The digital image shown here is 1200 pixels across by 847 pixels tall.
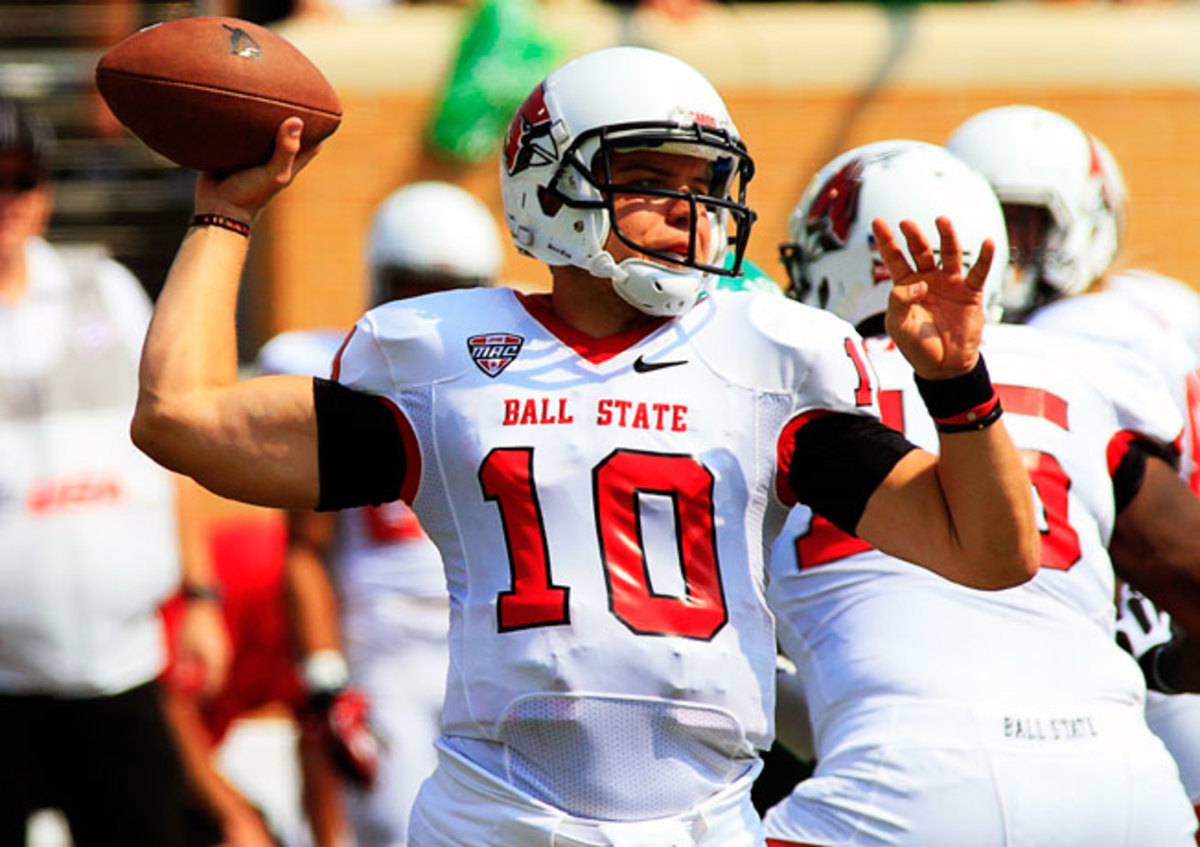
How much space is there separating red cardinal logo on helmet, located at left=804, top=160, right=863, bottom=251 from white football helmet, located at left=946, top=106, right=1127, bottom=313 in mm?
812

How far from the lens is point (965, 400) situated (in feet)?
9.85

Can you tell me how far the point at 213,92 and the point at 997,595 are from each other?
58.8 inches

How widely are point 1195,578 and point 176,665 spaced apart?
307 cm

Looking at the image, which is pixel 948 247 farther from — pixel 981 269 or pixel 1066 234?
pixel 1066 234

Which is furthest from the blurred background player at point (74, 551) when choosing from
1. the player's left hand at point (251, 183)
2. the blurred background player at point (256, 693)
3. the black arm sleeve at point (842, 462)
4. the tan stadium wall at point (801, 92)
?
the tan stadium wall at point (801, 92)

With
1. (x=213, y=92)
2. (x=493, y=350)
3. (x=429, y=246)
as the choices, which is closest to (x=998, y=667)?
(x=493, y=350)

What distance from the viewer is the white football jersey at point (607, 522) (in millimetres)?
3092

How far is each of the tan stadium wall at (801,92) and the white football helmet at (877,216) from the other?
17.5ft

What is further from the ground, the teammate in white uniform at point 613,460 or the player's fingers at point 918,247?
the player's fingers at point 918,247

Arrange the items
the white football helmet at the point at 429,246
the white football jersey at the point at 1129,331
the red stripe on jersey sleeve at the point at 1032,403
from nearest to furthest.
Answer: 1. the red stripe on jersey sleeve at the point at 1032,403
2. the white football jersey at the point at 1129,331
3. the white football helmet at the point at 429,246

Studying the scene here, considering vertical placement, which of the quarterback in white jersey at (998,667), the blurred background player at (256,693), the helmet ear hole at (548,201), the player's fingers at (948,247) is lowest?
the blurred background player at (256,693)

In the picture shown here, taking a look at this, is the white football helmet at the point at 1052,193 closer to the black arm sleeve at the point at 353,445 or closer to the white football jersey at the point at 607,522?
the white football jersey at the point at 607,522

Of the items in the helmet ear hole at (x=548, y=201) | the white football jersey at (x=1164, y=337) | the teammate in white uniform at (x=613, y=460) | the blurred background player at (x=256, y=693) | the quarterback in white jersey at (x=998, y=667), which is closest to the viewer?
the teammate in white uniform at (x=613, y=460)

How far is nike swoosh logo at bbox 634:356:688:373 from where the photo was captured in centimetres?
318
